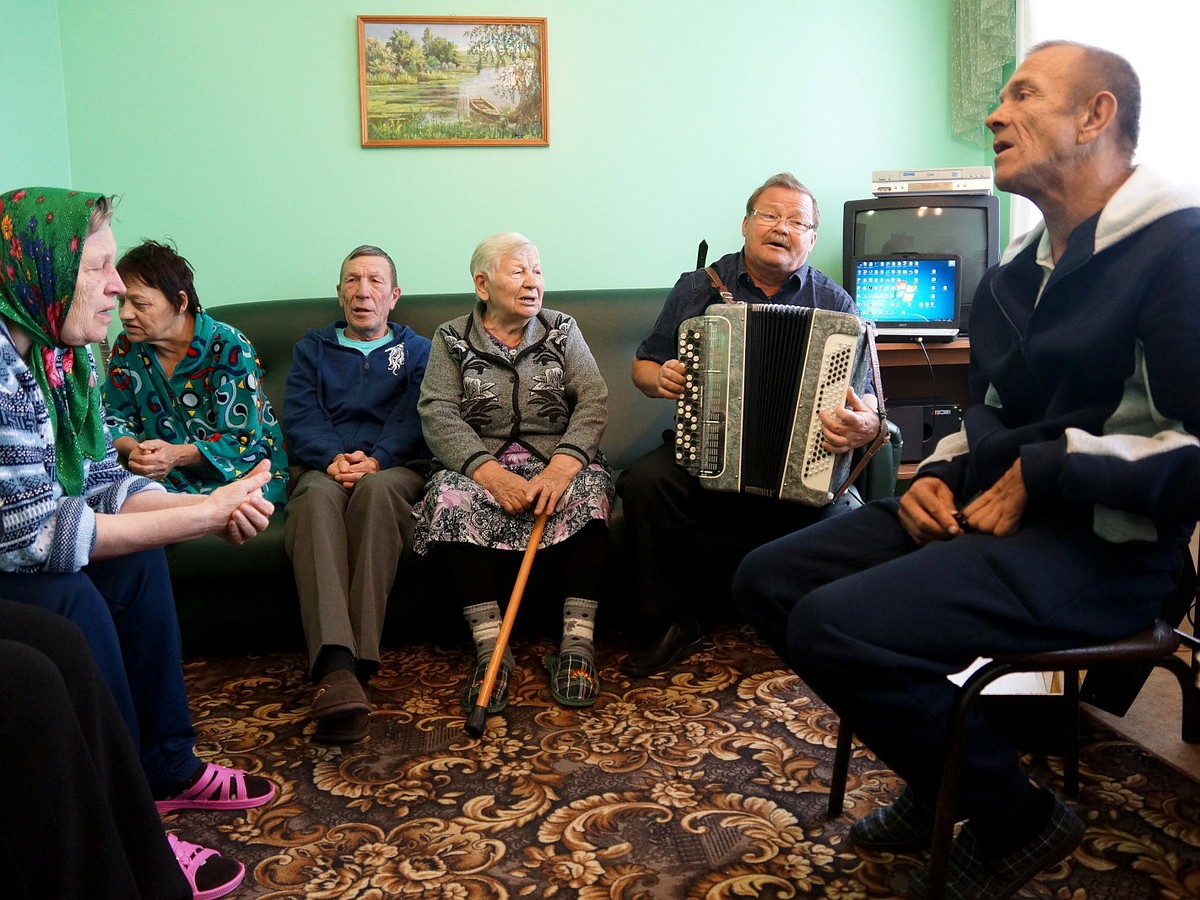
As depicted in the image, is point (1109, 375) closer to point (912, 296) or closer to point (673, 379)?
point (673, 379)

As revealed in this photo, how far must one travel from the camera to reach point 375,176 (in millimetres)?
3328

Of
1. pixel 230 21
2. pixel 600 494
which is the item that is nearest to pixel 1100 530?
pixel 600 494

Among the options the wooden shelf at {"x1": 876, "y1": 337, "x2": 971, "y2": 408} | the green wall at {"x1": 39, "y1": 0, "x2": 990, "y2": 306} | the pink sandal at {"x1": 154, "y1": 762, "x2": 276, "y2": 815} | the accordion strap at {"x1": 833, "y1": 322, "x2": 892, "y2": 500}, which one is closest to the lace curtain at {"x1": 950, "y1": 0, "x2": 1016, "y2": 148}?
the green wall at {"x1": 39, "y1": 0, "x2": 990, "y2": 306}

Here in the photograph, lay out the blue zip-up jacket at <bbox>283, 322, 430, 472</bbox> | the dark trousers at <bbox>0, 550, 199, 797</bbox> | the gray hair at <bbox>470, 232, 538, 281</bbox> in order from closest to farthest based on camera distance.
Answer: the dark trousers at <bbox>0, 550, 199, 797</bbox> → the gray hair at <bbox>470, 232, 538, 281</bbox> → the blue zip-up jacket at <bbox>283, 322, 430, 472</bbox>

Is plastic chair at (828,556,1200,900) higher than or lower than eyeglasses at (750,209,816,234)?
lower

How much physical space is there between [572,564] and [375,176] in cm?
165

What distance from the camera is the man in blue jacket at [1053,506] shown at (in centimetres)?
134

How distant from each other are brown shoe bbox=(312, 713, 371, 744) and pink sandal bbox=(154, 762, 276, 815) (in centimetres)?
22

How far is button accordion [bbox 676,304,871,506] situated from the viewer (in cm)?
217

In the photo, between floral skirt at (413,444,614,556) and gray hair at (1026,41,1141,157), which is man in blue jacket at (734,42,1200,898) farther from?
floral skirt at (413,444,614,556)

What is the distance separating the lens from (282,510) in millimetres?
2549

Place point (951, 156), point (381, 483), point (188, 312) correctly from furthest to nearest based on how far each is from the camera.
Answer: point (951, 156), point (188, 312), point (381, 483)

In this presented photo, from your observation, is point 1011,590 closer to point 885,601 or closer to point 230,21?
point 885,601

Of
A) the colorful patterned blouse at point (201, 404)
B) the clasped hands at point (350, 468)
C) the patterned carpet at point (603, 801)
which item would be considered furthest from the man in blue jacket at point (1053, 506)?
the colorful patterned blouse at point (201, 404)
